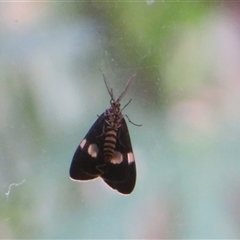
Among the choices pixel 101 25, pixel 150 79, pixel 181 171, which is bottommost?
pixel 181 171

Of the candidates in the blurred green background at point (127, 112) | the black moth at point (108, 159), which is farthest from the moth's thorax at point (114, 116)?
the blurred green background at point (127, 112)

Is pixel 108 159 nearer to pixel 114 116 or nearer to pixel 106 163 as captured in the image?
pixel 106 163

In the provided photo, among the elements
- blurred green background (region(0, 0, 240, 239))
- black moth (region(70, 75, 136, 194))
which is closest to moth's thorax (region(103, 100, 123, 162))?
black moth (region(70, 75, 136, 194))

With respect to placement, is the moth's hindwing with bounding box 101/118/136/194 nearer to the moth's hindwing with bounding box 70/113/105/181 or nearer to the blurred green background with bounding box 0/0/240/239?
the moth's hindwing with bounding box 70/113/105/181

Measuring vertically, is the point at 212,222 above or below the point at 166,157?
below

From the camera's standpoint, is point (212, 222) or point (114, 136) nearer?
point (114, 136)

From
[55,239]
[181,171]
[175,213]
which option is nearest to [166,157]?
[181,171]

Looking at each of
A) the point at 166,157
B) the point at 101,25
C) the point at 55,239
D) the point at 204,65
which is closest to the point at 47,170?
the point at 55,239

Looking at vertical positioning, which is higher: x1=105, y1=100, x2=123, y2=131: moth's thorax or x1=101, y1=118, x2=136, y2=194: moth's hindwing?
x1=105, y1=100, x2=123, y2=131: moth's thorax

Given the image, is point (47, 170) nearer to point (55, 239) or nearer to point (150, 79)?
point (55, 239)
